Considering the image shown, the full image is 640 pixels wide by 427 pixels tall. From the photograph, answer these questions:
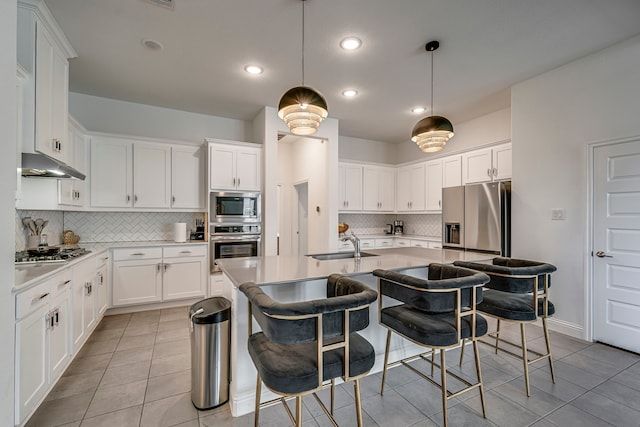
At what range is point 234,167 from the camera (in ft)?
14.2

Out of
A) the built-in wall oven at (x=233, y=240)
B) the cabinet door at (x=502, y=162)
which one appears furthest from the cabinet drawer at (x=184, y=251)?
the cabinet door at (x=502, y=162)

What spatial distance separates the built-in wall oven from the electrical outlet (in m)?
3.71

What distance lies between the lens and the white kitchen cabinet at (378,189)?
5812mm

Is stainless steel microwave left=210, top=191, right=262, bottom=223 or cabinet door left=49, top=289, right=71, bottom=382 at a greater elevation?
stainless steel microwave left=210, top=191, right=262, bottom=223

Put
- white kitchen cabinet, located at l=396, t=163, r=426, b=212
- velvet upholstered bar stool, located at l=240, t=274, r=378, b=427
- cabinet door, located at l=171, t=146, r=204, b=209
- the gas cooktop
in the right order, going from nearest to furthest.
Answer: velvet upholstered bar stool, located at l=240, t=274, r=378, b=427 < the gas cooktop < cabinet door, located at l=171, t=146, r=204, b=209 < white kitchen cabinet, located at l=396, t=163, r=426, b=212

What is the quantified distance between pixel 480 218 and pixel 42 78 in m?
4.74

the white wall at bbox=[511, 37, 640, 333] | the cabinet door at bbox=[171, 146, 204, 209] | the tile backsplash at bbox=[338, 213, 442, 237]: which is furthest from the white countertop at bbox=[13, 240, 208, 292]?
the white wall at bbox=[511, 37, 640, 333]

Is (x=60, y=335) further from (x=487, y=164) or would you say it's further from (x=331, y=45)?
(x=487, y=164)

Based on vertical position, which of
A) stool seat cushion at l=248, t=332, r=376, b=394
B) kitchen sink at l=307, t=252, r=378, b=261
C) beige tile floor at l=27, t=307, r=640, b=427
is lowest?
beige tile floor at l=27, t=307, r=640, b=427

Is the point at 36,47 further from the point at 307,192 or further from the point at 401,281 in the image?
the point at 307,192

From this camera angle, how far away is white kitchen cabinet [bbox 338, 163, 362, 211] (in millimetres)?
5578

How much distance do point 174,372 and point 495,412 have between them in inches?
96.1

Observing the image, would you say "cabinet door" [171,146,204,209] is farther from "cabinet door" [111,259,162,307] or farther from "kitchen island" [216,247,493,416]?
"kitchen island" [216,247,493,416]

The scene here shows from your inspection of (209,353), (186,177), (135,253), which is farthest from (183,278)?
(209,353)
